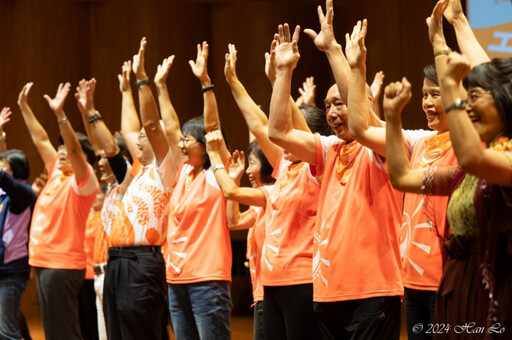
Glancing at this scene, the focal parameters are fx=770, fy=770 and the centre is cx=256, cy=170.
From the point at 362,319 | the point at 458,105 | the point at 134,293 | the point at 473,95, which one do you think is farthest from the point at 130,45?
the point at 458,105

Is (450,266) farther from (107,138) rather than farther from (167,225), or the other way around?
(107,138)

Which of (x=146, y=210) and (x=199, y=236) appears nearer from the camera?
(x=199, y=236)

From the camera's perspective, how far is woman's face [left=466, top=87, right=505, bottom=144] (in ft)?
6.38

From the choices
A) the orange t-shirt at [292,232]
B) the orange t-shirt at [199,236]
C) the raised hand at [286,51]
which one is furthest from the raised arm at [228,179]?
the raised hand at [286,51]

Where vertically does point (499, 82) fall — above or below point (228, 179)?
above

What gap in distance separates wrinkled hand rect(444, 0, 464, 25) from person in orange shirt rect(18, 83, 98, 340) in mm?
2726

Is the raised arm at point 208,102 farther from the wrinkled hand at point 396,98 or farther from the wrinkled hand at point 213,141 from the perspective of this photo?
the wrinkled hand at point 396,98

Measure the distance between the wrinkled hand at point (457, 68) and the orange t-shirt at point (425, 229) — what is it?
2.20 ft

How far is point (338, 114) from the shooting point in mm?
2707

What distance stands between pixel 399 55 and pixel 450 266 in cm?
431

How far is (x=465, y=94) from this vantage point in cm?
222

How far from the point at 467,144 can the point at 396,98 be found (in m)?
0.27

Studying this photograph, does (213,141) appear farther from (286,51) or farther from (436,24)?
(436,24)

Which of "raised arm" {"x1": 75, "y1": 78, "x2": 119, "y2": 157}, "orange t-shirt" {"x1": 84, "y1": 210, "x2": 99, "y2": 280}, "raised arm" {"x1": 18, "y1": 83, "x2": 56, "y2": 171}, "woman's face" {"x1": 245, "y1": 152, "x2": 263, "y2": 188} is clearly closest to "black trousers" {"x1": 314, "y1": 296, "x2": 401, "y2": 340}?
"woman's face" {"x1": 245, "y1": 152, "x2": 263, "y2": 188}
